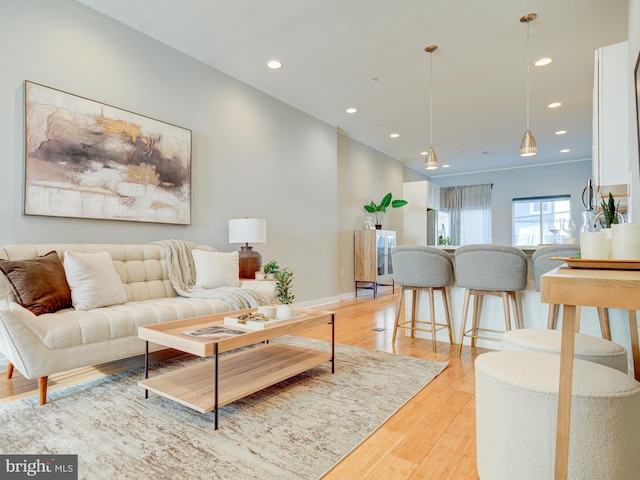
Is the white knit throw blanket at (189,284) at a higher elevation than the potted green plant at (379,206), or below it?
below

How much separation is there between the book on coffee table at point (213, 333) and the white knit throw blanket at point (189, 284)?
880 millimetres

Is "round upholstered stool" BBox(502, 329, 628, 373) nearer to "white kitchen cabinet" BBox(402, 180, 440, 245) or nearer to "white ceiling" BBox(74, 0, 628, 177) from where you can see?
"white ceiling" BBox(74, 0, 628, 177)

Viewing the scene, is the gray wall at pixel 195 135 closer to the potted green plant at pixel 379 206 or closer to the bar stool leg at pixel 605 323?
the potted green plant at pixel 379 206

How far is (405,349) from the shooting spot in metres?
3.16

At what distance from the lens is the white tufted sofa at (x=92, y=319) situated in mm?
1938

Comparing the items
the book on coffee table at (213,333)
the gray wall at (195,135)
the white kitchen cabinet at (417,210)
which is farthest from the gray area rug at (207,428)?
the white kitchen cabinet at (417,210)

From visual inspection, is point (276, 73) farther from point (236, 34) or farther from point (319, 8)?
point (319, 8)

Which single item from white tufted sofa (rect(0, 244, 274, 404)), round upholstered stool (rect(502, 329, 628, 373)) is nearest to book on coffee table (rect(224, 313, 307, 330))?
white tufted sofa (rect(0, 244, 274, 404))

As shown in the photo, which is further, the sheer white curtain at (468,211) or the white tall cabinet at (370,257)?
the sheer white curtain at (468,211)

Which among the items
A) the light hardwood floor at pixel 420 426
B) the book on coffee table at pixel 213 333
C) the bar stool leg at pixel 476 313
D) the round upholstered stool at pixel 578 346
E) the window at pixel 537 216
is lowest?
the light hardwood floor at pixel 420 426

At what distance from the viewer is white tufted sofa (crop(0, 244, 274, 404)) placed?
1.94m

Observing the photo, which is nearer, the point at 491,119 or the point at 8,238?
the point at 8,238

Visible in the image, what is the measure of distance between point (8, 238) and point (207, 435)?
2.16 meters

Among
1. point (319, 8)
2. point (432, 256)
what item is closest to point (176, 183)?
point (319, 8)
